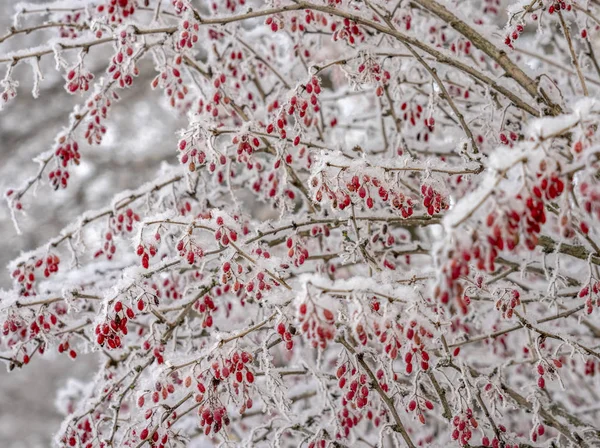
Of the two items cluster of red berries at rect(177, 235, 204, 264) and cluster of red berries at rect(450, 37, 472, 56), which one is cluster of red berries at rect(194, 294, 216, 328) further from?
cluster of red berries at rect(450, 37, 472, 56)

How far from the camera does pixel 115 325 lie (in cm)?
232

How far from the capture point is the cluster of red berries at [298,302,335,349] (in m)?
1.78

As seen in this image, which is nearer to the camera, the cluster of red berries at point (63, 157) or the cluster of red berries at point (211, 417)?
the cluster of red berries at point (211, 417)

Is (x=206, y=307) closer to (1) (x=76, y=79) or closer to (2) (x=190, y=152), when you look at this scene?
(2) (x=190, y=152)

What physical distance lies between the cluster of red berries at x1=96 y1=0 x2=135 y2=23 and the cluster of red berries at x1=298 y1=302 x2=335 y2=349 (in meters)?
1.80

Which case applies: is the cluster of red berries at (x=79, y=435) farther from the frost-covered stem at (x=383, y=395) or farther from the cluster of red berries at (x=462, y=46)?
the cluster of red berries at (x=462, y=46)

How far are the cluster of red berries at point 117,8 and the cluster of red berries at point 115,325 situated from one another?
1429mm

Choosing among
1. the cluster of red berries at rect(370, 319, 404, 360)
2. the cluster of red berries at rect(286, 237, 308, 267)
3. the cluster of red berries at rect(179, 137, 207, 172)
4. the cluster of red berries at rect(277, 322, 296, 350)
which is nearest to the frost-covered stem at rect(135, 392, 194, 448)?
the cluster of red berries at rect(277, 322, 296, 350)

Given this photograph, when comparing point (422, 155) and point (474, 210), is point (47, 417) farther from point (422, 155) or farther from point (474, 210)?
point (474, 210)

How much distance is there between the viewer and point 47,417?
13.1m

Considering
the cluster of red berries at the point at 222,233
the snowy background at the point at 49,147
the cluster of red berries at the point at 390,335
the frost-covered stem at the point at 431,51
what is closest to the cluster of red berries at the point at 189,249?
the cluster of red berries at the point at 222,233

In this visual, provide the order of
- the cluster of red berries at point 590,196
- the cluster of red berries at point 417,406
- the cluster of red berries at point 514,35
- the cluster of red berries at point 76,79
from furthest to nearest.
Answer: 1. the cluster of red berries at point 76,79
2. the cluster of red berries at point 514,35
3. the cluster of red berries at point 417,406
4. the cluster of red berries at point 590,196

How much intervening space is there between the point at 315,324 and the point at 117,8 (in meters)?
2.00

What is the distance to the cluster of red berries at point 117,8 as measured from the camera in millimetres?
2686
